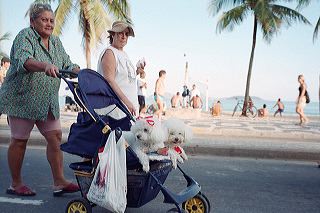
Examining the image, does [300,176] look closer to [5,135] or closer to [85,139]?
[85,139]

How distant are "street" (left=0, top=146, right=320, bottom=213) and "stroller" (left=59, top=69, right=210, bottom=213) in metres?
0.47

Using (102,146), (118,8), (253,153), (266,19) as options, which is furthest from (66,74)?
(266,19)

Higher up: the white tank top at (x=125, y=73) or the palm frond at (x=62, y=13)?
the palm frond at (x=62, y=13)

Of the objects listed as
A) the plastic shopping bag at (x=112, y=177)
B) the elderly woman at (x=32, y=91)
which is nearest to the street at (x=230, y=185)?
the elderly woman at (x=32, y=91)

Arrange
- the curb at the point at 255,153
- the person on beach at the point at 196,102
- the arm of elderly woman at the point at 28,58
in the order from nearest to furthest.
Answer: the arm of elderly woman at the point at 28,58 < the curb at the point at 255,153 < the person on beach at the point at 196,102

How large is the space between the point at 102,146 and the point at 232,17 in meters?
22.1

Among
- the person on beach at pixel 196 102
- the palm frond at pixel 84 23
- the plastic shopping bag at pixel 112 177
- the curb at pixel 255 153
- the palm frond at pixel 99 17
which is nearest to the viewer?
the plastic shopping bag at pixel 112 177

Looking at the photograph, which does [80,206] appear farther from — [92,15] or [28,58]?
[92,15]

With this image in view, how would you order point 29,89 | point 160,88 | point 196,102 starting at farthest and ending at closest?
point 196,102 → point 160,88 → point 29,89

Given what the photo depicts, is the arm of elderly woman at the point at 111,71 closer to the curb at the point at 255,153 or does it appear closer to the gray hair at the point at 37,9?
the gray hair at the point at 37,9

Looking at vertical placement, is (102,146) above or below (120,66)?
below

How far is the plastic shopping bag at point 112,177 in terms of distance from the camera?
9.41 feet

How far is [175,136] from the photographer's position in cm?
309

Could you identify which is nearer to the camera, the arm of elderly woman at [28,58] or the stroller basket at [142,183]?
the stroller basket at [142,183]
